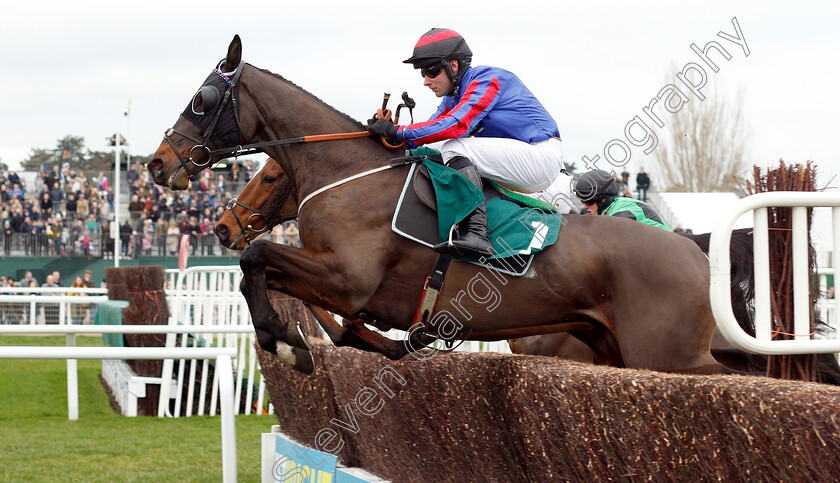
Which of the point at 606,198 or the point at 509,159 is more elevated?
the point at 509,159

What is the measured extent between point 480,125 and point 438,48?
390 mm

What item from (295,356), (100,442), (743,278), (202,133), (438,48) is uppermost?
(438,48)

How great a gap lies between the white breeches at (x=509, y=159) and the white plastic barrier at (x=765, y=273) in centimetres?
155

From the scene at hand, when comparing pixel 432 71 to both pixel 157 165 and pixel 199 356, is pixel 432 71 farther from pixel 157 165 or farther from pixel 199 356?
pixel 199 356

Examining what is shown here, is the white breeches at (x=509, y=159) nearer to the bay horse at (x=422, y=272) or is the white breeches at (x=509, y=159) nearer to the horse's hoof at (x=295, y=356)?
the bay horse at (x=422, y=272)

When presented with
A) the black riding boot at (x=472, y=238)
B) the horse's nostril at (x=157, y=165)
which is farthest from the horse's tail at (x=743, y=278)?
the horse's nostril at (x=157, y=165)

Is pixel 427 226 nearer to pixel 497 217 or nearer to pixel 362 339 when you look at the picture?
pixel 497 217

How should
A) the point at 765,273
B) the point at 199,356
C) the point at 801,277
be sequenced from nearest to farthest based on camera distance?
the point at 765,273, the point at 801,277, the point at 199,356

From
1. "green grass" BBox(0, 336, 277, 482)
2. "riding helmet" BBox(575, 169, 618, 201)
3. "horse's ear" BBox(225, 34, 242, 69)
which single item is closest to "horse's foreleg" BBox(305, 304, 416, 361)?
"horse's ear" BBox(225, 34, 242, 69)

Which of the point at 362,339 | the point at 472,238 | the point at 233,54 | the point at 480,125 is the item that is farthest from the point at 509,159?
the point at 233,54

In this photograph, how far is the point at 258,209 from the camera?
15.4ft

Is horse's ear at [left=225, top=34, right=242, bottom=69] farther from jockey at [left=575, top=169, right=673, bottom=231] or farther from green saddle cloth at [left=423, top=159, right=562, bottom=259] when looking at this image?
jockey at [left=575, top=169, right=673, bottom=231]

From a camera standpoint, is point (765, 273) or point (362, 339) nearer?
point (765, 273)

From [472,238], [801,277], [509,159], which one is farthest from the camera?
[509,159]
